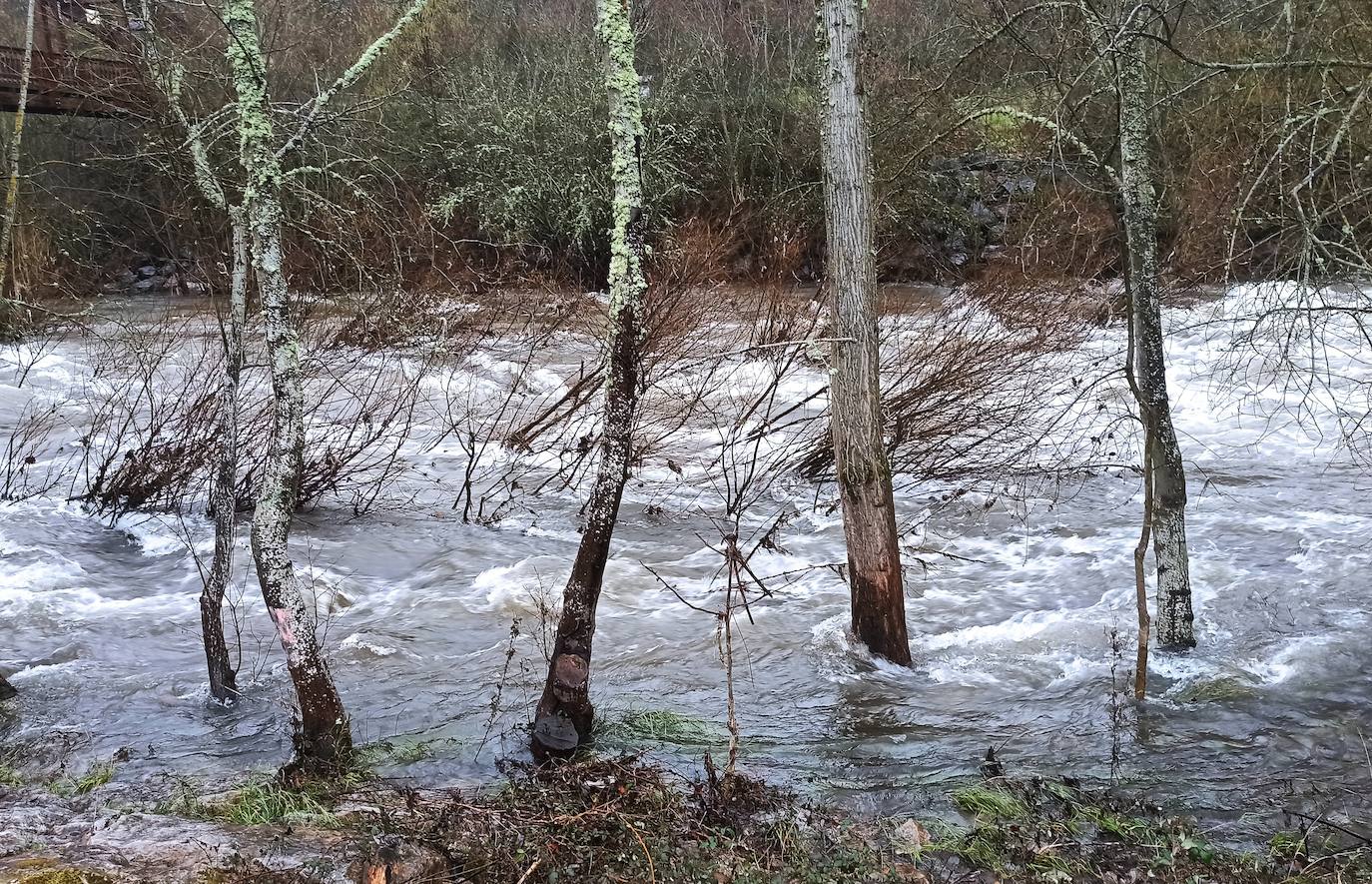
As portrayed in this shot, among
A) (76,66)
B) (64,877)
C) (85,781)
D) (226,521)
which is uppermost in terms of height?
(76,66)

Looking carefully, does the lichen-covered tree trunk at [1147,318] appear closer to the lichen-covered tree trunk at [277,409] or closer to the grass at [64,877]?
the lichen-covered tree trunk at [277,409]

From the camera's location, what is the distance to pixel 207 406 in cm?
991

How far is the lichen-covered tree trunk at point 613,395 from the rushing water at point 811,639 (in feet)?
1.27

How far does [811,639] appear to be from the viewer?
7.75m

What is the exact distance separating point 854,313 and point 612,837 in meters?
3.40

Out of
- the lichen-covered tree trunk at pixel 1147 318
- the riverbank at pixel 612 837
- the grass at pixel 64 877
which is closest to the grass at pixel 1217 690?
the lichen-covered tree trunk at pixel 1147 318

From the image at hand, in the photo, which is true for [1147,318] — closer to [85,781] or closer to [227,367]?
[227,367]

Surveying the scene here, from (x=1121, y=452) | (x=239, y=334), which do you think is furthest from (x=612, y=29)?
(x=1121, y=452)

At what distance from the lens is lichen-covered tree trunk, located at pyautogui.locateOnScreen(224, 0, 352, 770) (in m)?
4.65

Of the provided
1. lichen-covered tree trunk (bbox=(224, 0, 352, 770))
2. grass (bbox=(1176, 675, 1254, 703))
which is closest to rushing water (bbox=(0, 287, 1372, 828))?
grass (bbox=(1176, 675, 1254, 703))

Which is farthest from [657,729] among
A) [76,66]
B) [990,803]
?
[76,66]

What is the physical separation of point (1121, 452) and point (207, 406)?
963 cm

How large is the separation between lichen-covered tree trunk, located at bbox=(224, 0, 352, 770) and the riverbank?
0.41 metres

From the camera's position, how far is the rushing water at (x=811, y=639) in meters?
5.83
